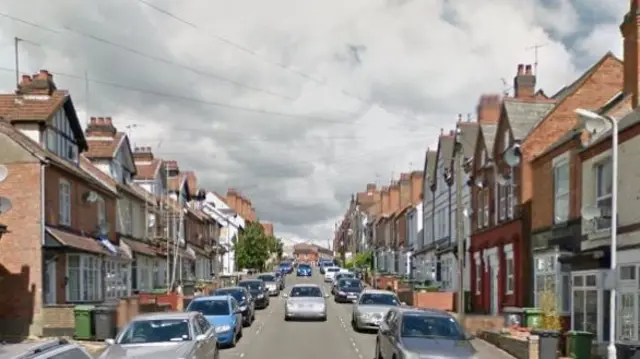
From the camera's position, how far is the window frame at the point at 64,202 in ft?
93.4

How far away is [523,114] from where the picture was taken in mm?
29906

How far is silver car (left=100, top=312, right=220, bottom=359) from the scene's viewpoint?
40.1 feet

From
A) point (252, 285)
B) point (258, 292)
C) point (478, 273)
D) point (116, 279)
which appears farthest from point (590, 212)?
point (116, 279)

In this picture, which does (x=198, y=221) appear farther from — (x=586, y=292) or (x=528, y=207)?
(x=586, y=292)

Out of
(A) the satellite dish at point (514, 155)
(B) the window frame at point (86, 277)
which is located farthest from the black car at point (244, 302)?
(A) the satellite dish at point (514, 155)

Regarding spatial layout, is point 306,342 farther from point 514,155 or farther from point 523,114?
point 523,114

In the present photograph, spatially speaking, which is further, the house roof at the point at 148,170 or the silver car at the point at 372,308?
the house roof at the point at 148,170

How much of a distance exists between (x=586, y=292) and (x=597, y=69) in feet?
31.1

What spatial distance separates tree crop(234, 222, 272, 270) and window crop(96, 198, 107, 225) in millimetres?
49195

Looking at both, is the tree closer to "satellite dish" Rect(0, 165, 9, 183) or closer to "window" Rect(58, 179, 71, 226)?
"window" Rect(58, 179, 71, 226)

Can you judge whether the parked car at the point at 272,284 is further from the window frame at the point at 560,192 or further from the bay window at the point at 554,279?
the window frame at the point at 560,192

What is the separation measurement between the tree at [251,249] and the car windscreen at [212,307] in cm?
6196

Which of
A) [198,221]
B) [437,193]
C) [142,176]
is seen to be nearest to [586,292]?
[437,193]

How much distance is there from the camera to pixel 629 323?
59.0ft
